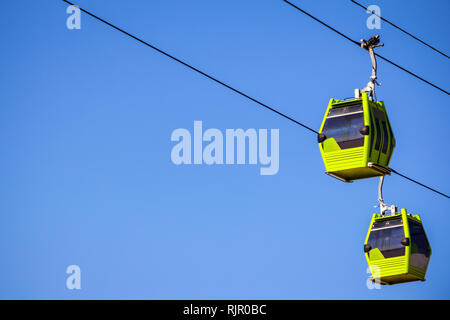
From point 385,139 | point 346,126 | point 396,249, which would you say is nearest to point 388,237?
point 396,249

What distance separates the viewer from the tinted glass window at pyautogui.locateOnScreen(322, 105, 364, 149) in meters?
34.2

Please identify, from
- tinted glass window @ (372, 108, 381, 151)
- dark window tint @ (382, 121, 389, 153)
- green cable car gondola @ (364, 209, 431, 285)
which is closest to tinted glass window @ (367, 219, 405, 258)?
green cable car gondola @ (364, 209, 431, 285)

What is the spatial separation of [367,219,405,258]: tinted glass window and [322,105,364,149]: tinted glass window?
5.39 meters

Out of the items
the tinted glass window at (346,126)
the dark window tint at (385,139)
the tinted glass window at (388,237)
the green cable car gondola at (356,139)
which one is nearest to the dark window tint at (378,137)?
the green cable car gondola at (356,139)

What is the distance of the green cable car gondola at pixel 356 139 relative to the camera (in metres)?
33.8

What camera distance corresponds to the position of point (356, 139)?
3422cm

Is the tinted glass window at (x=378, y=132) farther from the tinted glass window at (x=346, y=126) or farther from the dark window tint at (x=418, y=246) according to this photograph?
the dark window tint at (x=418, y=246)

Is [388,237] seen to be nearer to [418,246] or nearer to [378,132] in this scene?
[418,246]

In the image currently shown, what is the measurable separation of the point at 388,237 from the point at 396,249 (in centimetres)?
61

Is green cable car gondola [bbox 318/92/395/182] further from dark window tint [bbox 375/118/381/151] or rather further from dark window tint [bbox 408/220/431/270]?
dark window tint [bbox 408/220/431/270]

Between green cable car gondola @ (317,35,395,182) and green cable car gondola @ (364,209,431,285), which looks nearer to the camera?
green cable car gondola @ (317,35,395,182)

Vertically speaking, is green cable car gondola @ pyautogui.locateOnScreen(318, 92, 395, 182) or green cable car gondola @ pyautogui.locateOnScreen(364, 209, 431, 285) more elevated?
green cable car gondola @ pyautogui.locateOnScreen(318, 92, 395, 182)

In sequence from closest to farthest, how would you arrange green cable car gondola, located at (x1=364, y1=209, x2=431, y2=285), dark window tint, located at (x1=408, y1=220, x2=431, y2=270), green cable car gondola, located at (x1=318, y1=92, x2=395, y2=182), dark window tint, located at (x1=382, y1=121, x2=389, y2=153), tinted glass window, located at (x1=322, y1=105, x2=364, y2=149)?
green cable car gondola, located at (x1=318, y1=92, x2=395, y2=182) → tinted glass window, located at (x1=322, y1=105, x2=364, y2=149) → dark window tint, located at (x1=382, y1=121, x2=389, y2=153) → green cable car gondola, located at (x1=364, y1=209, x2=431, y2=285) → dark window tint, located at (x1=408, y1=220, x2=431, y2=270)
